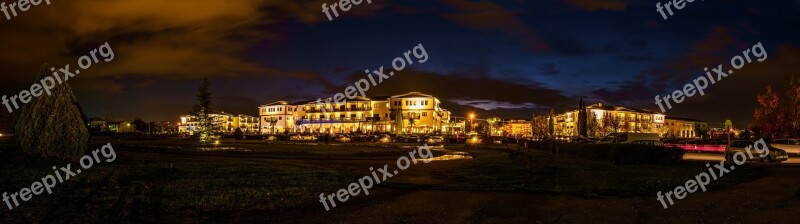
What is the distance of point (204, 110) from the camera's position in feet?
242

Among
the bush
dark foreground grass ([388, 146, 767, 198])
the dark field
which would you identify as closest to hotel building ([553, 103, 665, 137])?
the bush

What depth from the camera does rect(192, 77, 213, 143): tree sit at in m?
68.3

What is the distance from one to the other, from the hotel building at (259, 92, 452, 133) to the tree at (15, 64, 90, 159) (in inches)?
4145

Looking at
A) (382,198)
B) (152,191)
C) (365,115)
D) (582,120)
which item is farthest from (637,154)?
(365,115)

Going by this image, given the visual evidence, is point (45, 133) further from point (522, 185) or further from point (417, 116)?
point (417, 116)

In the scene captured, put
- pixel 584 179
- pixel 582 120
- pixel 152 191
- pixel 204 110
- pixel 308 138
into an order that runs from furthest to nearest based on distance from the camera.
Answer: pixel 308 138
pixel 204 110
pixel 582 120
pixel 584 179
pixel 152 191

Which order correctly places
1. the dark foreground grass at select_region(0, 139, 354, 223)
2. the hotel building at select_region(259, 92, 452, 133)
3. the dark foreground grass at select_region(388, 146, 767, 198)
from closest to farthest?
the dark foreground grass at select_region(0, 139, 354, 223)
the dark foreground grass at select_region(388, 146, 767, 198)
the hotel building at select_region(259, 92, 452, 133)

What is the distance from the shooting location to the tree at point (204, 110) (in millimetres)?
68312

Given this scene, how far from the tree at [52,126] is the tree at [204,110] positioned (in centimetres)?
4649

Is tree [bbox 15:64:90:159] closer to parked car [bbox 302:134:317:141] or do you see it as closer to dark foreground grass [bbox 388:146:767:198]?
dark foreground grass [bbox 388:146:767:198]

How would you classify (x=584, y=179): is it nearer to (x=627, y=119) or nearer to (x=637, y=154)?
(x=637, y=154)

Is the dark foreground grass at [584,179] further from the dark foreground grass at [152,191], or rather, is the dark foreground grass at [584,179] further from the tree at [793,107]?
the tree at [793,107]

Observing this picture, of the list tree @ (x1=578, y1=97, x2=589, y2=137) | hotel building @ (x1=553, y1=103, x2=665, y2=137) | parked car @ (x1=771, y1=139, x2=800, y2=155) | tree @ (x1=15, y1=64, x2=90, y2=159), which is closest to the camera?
tree @ (x1=15, y1=64, x2=90, y2=159)

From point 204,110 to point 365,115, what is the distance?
82702 millimetres
